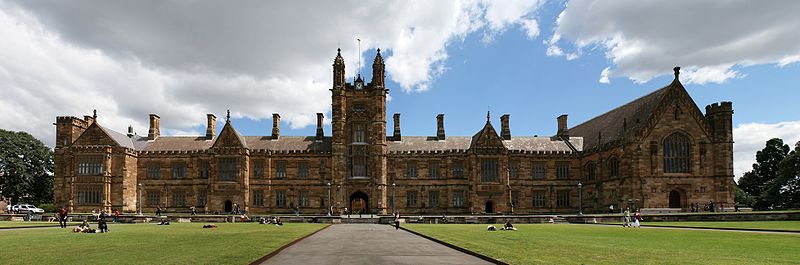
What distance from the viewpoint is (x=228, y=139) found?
62.5 meters

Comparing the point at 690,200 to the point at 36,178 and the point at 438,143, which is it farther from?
the point at 36,178

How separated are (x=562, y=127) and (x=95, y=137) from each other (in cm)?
5335

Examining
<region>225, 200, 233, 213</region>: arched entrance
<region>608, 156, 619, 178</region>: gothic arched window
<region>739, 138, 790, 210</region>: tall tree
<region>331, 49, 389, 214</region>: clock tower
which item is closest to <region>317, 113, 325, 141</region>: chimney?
<region>331, 49, 389, 214</region>: clock tower

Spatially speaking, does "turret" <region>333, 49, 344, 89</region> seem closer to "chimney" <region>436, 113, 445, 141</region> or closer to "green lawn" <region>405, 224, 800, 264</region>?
"chimney" <region>436, 113, 445, 141</region>

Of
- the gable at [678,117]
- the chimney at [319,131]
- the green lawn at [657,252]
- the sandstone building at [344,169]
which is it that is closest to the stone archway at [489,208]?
the sandstone building at [344,169]

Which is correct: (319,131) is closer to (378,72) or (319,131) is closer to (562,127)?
(378,72)

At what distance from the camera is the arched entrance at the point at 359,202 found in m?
64.4

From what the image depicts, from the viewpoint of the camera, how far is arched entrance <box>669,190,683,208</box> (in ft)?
183

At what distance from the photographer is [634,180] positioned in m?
54.1

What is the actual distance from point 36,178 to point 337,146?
40.4 metres

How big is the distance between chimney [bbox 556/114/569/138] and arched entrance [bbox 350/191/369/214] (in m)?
25.4

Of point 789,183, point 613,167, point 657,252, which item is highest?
point 613,167

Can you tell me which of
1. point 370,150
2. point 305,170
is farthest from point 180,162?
point 370,150

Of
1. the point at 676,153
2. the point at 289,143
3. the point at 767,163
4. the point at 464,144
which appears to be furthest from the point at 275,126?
the point at 767,163
